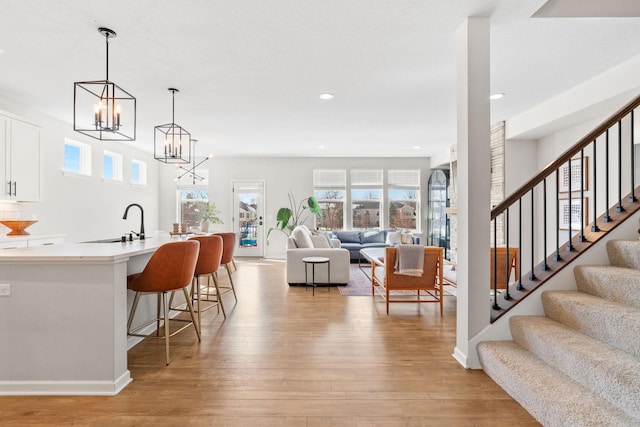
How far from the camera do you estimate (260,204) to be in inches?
364

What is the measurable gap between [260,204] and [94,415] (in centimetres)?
735

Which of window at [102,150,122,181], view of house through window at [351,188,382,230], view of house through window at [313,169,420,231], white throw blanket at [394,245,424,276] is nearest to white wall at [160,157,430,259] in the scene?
view of house through window at [313,169,420,231]

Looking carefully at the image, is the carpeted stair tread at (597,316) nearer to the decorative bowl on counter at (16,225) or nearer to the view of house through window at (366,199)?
the decorative bowl on counter at (16,225)

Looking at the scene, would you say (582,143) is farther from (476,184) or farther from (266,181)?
(266,181)

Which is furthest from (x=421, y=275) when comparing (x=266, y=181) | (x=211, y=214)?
(x=211, y=214)

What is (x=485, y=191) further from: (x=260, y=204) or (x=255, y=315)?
(x=260, y=204)

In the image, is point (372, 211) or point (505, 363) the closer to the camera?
point (505, 363)

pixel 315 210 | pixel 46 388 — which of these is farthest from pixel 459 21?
pixel 315 210

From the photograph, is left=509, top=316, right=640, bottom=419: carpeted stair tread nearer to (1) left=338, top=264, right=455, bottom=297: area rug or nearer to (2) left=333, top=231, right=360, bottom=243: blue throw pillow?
(1) left=338, top=264, right=455, bottom=297: area rug

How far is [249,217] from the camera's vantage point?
9.28 metres

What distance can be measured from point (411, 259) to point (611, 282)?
6.31 ft

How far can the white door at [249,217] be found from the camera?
9.22 metres

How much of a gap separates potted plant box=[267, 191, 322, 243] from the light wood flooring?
4.97 m

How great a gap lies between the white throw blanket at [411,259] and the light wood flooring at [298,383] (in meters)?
0.55
